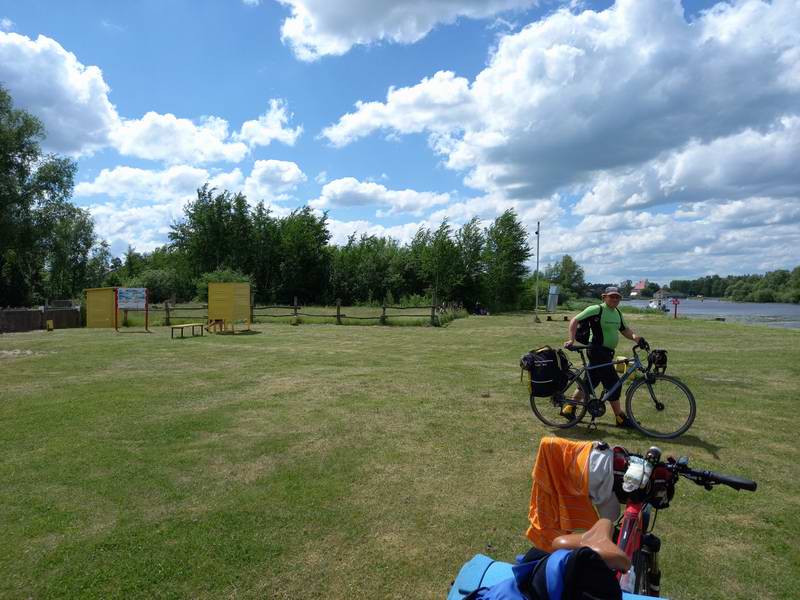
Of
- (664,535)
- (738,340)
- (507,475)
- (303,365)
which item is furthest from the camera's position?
(738,340)

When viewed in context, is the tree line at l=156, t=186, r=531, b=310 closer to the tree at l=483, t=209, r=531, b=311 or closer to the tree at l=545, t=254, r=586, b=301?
the tree at l=483, t=209, r=531, b=311

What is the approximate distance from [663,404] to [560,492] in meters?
4.97

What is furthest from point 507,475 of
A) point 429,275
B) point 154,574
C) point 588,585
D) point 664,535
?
point 429,275

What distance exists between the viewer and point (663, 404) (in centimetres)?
655

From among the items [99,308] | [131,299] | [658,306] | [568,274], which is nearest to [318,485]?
[131,299]

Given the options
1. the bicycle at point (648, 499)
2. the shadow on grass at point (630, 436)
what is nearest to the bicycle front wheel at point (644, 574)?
the bicycle at point (648, 499)

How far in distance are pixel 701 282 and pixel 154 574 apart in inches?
5721

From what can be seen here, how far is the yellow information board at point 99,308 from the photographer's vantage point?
24.0 m

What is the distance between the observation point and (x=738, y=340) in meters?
18.2

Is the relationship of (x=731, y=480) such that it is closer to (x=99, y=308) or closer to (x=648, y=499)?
(x=648, y=499)

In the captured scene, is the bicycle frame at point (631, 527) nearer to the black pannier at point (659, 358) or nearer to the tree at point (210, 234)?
the black pannier at point (659, 358)

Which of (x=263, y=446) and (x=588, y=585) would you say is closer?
(x=588, y=585)

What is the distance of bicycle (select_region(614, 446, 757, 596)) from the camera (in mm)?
2125

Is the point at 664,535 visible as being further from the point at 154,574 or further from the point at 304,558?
the point at 154,574
